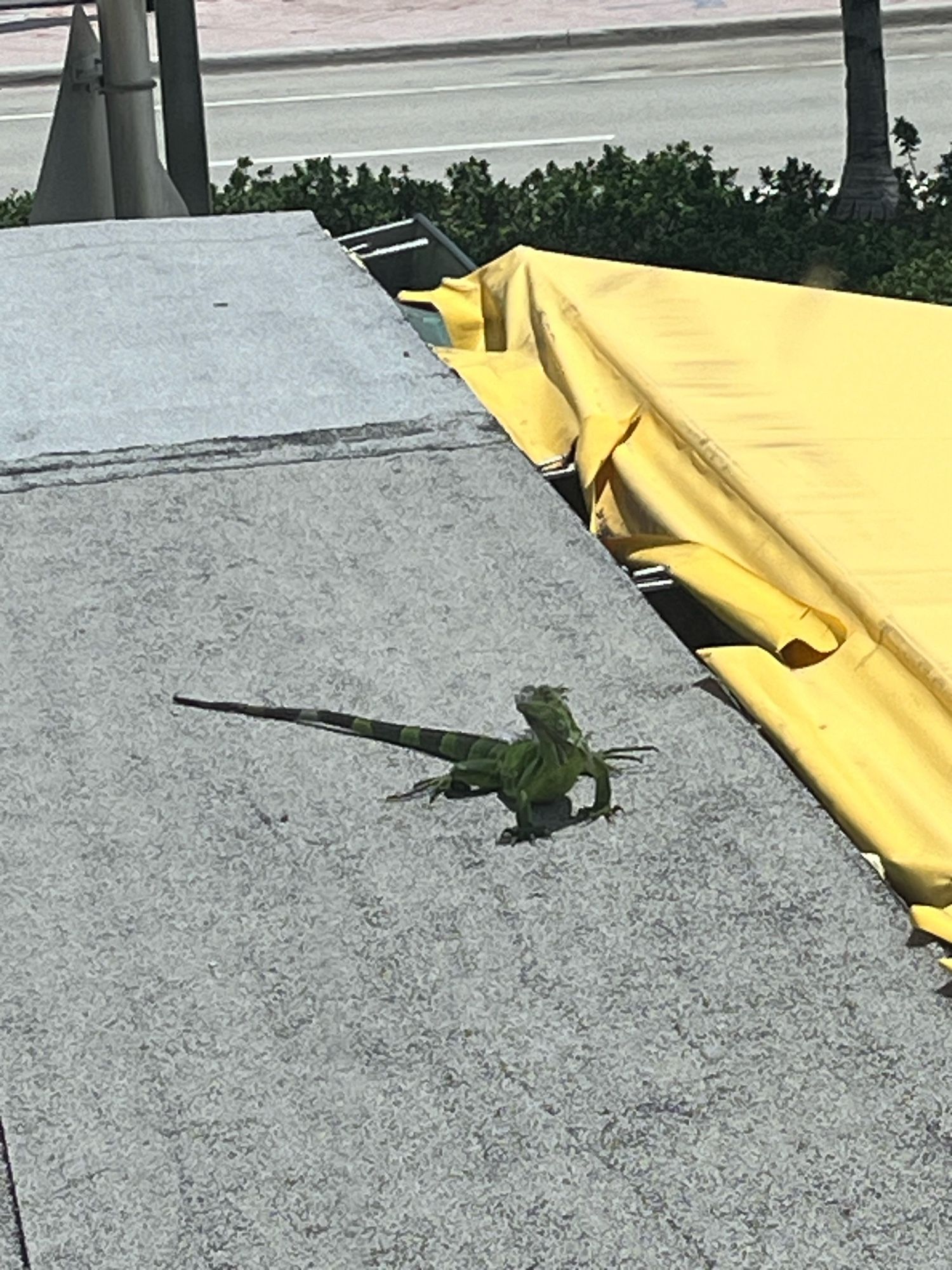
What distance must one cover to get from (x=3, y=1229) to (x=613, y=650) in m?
1.67

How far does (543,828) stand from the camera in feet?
10.7

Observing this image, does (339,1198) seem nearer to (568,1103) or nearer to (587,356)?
(568,1103)

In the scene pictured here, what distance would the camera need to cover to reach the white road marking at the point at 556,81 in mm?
17312

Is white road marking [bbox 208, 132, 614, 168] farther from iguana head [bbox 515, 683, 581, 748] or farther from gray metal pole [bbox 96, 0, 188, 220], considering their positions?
iguana head [bbox 515, 683, 581, 748]

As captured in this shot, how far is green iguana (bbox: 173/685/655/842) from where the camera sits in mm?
3270

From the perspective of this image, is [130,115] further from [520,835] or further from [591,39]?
[591,39]

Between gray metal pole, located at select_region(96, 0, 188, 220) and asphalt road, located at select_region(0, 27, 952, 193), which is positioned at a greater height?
gray metal pole, located at select_region(96, 0, 188, 220)

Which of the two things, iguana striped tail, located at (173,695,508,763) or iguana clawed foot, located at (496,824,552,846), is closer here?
iguana clawed foot, located at (496,824,552,846)

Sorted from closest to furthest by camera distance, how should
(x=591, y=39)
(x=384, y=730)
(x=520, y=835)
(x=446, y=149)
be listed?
(x=520, y=835)
(x=384, y=730)
(x=446, y=149)
(x=591, y=39)

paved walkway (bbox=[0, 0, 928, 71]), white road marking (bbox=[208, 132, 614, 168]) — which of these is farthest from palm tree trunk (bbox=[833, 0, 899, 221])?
paved walkway (bbox=[0, 0, 928, 71])

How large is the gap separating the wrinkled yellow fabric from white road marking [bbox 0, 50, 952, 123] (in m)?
11.8

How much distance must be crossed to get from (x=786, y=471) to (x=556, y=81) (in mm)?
14285

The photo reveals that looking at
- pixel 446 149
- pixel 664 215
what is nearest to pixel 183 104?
pixel 664 215

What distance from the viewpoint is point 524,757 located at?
3.31 meters
